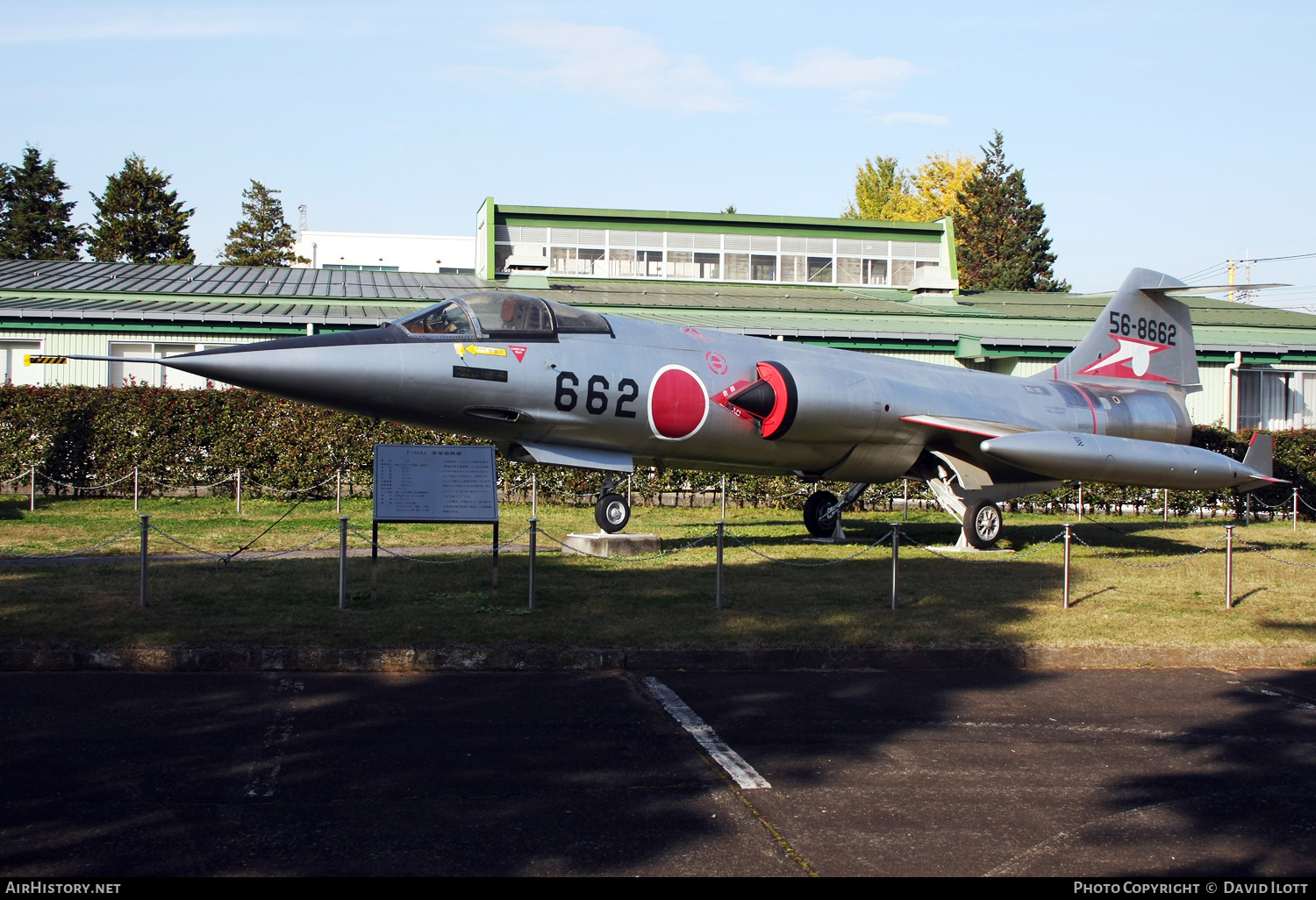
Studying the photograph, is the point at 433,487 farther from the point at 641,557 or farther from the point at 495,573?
the point at 641,557

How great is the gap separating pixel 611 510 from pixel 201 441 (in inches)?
479

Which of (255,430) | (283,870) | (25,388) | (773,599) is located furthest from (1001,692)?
(25,388)

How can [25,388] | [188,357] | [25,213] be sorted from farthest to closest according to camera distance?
[25,213] → [25,388] → [188,357]

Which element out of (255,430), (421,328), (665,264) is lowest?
(255,430)

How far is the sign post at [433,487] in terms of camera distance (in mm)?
11688

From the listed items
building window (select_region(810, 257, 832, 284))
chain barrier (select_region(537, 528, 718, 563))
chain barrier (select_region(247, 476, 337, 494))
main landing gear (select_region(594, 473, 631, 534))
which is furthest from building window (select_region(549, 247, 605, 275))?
main landing gear (select_region(594, 473, 631, 534))

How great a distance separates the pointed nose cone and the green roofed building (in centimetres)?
1337

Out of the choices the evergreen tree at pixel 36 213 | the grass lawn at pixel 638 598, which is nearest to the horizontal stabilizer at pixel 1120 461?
the grass lawn at pixel 638 598

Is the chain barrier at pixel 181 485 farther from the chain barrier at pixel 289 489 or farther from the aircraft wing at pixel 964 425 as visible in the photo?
the aircraft wing at pixel 964 425

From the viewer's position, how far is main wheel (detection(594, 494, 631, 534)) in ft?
49.0

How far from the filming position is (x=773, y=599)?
40.7ft

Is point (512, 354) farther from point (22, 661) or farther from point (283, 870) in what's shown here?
point (283, 870)

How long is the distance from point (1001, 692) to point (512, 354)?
7252 mm

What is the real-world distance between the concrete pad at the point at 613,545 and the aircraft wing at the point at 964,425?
175 inches
